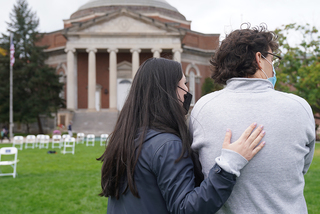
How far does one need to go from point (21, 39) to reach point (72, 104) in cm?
975

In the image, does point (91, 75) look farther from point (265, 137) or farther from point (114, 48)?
point (265, 137)

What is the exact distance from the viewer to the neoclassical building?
124ft

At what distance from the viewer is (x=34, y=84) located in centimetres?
3612

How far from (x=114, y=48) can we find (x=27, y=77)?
10742 millimetres

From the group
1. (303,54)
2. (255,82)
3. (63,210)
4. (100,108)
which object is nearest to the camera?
(255,82)

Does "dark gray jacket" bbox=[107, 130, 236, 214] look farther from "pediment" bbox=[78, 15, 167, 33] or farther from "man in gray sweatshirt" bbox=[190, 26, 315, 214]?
"pediment" bbox=[78, 15, 167, 33]

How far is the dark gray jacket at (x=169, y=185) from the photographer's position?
182 centimetres

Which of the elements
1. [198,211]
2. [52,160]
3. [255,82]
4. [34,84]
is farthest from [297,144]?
[34,84]

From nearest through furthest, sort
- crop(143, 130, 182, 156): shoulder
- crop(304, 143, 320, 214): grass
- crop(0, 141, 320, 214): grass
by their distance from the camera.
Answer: crop(143, 130, 182, 156): shoulder < crop(304, 143, 320, 214): grass < crop(0, 141, 320, 214): grass

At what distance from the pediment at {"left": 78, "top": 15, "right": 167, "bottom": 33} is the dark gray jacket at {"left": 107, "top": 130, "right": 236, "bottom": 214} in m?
37.5

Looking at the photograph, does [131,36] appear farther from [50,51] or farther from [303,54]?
[303,54]

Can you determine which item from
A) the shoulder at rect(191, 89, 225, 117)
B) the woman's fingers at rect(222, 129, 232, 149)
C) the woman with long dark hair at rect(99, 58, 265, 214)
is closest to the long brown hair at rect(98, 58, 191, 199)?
the woman with long dark hair at rect(99, 58, 265, 214)

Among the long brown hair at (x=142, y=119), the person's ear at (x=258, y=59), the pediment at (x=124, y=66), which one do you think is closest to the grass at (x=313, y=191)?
the person's ear at (x=258, y=59)

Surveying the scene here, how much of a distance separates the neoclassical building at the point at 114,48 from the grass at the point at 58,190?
25.3 metres
